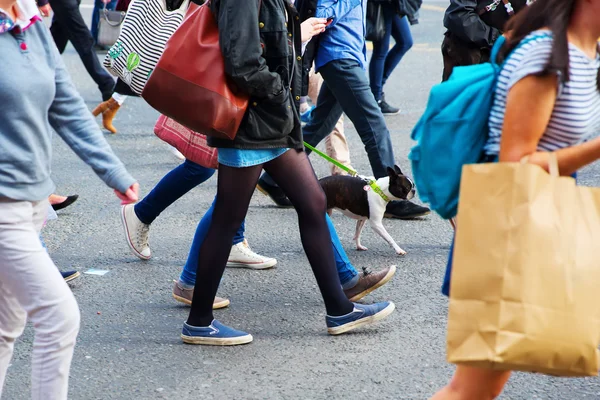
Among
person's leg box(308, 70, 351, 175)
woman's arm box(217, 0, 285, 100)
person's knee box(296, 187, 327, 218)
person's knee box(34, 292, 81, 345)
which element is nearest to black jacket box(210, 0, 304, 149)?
woman's arm box(217, 0, 285, 100)

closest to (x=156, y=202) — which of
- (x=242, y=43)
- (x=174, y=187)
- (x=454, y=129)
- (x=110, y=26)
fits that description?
(x=174, y=187)

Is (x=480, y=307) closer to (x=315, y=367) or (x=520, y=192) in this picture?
(x=520, y=192)

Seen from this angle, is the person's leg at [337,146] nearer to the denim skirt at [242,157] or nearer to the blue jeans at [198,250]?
the blue jeans at [198,250]

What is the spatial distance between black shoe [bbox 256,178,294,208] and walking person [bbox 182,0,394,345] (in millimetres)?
2355

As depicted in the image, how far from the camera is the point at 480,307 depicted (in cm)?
239

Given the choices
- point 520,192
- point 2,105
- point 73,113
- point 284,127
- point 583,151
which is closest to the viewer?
point 520,192

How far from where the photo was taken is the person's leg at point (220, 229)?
158 inches

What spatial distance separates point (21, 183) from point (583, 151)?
67.7 inches

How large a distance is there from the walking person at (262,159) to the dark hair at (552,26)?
1.40m

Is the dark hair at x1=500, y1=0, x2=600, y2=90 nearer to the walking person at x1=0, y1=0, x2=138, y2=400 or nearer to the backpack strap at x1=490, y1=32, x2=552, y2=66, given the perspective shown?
the backpack strap at x1=490, y1=32, x2=552, y2=66

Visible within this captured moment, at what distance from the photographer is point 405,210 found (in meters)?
6.46

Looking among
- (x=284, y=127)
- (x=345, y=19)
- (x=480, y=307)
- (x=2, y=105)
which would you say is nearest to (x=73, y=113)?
(x=2, y=105)

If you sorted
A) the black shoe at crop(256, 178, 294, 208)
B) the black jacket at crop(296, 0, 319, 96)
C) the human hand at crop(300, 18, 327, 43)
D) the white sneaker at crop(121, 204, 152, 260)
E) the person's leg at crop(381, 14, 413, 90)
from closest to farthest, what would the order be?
the human hand at crop(300, 18, 327, 43)
the white sneaker at crop(121, 204, 152, 260)
the black jacket at crop(296, 0, 319, 96)
the black shoe at crop(256, 178, 294, 208)
the person's leg at crop(381, 14, 413, 90)

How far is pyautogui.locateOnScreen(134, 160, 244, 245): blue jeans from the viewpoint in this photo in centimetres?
516
